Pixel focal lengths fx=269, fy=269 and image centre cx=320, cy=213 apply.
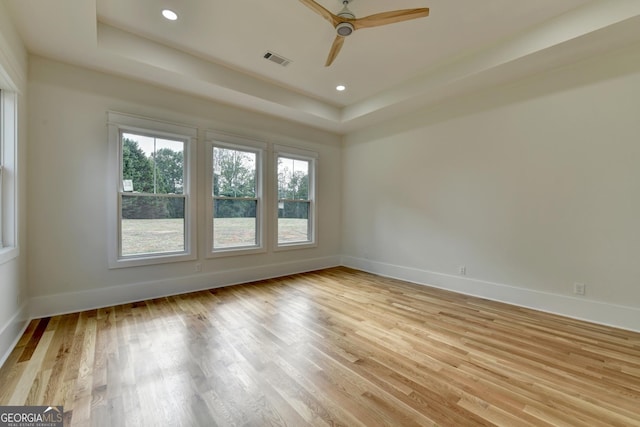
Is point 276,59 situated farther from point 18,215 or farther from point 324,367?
point 324,367

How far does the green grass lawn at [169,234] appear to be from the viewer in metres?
3.64

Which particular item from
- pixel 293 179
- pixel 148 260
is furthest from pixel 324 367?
pixel 293 179

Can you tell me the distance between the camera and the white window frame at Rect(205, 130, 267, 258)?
167 inches

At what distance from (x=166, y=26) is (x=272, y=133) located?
222 centimetres

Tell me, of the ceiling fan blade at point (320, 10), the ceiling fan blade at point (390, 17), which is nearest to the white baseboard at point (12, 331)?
the ceiling fan blade at point (320, 10)

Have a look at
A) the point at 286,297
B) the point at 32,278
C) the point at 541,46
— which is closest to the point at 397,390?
the point at 286,297

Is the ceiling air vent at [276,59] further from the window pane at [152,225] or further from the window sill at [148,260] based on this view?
the window sill at [148,260]

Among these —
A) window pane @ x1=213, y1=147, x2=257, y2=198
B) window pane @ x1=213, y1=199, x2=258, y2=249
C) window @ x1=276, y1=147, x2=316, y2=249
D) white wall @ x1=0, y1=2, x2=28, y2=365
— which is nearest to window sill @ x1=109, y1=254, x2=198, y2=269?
window pane @ x1=213, y1=199, x2=258, y2=249

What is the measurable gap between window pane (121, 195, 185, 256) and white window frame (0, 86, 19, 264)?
3.44 feet

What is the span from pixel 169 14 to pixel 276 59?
1273 mm

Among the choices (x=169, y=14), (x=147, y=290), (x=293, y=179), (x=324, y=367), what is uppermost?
(x=169, y=14)

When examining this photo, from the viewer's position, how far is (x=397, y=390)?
186 centimetres

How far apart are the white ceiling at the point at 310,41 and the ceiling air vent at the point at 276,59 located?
87 mm

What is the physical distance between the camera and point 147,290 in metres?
3.67
